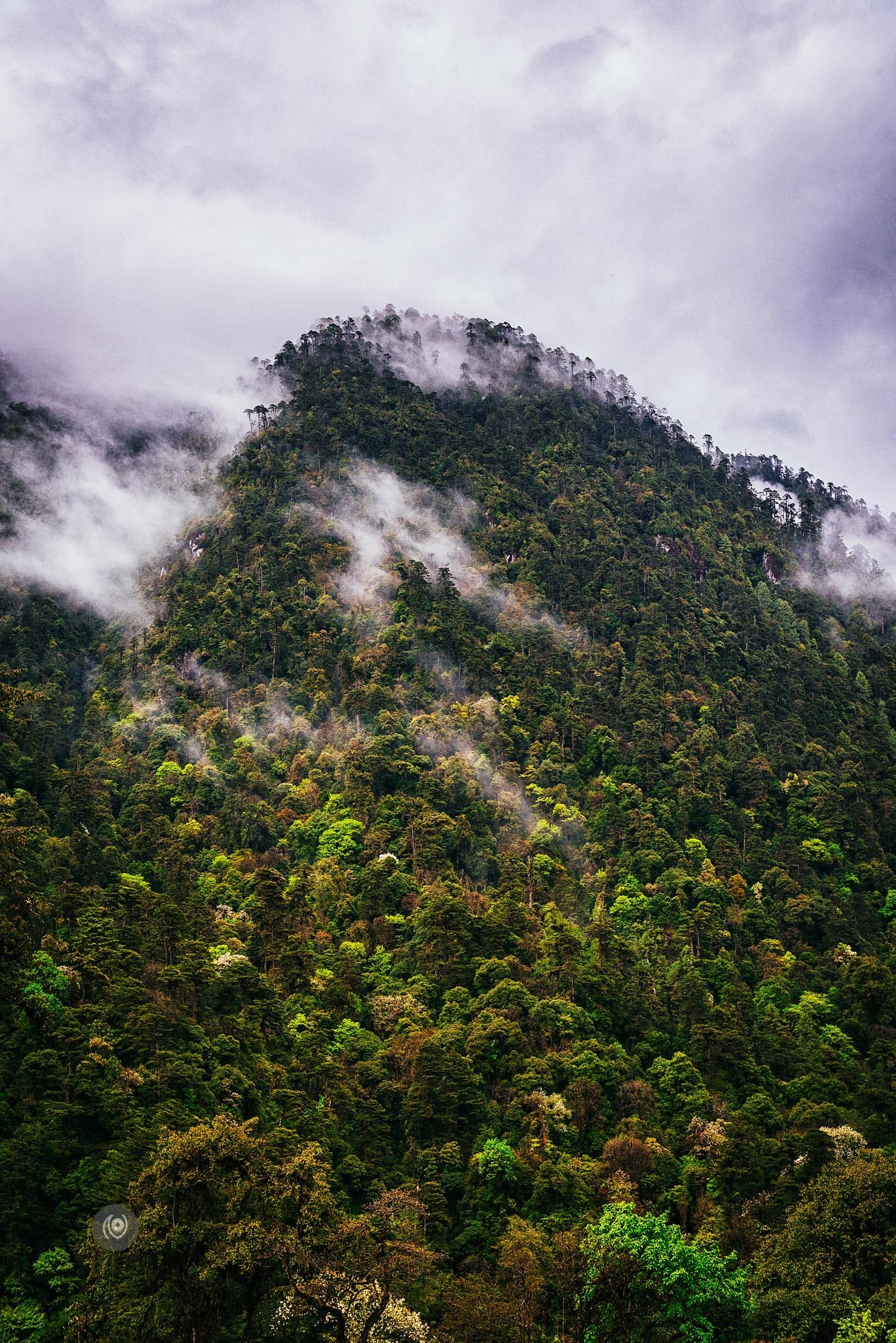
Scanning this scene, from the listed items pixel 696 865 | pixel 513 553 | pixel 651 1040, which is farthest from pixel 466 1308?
pixel 513 553

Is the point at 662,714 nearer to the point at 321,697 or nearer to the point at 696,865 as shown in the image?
the point at 696,865

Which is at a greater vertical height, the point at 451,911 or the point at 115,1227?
the point at 451,911

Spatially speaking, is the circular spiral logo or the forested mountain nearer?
the circular spiral logo

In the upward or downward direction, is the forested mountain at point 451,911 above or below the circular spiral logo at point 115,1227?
above

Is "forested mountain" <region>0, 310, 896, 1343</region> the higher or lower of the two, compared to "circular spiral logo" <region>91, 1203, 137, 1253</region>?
higher

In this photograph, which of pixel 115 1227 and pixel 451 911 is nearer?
pixel 115 1227

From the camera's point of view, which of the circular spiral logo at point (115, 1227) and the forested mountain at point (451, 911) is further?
the forested mountain at point (451, 911)
